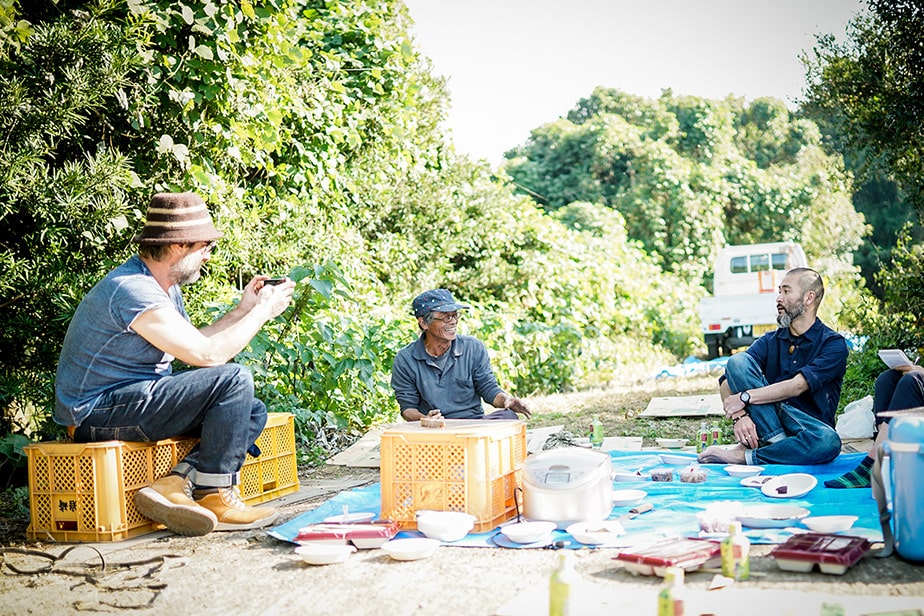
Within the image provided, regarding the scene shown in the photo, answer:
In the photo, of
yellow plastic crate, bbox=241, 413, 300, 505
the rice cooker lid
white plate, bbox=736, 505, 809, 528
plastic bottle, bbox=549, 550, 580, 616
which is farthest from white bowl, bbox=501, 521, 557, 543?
yellow plastic crate, bbox=241, 413, 300, 505

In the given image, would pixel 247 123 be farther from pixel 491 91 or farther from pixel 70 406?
pixel 491 91

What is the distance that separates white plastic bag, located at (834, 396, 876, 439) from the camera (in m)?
5.23

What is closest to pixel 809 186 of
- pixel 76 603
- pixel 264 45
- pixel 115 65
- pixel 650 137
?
pixel 650 137

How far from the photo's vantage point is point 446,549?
3.23 metres

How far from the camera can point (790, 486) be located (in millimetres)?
3779

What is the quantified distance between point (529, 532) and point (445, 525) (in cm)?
34

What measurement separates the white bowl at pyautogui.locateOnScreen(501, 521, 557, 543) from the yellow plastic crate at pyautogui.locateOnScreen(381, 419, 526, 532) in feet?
0.80

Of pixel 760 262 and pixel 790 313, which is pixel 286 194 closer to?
pixel 790 313

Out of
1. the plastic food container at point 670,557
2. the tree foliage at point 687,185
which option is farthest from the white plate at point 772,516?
the tree foliage at point 687,185

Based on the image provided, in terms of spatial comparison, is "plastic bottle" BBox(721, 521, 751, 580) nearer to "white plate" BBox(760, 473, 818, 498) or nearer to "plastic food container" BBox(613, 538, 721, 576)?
"plastic food container" BBox(613, 538, 721, 576)

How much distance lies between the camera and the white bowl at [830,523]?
2994 millimetres

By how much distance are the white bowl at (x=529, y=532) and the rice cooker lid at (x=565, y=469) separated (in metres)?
0.22

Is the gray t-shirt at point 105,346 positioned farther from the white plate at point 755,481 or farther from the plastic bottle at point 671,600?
the white plate at point 755,481

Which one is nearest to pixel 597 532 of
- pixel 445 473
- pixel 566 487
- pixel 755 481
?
pixel 566 487
